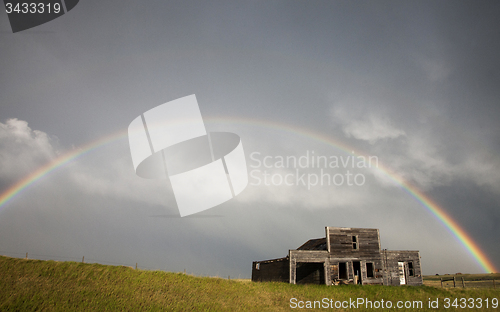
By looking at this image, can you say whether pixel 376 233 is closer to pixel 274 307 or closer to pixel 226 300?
pixel 274 307

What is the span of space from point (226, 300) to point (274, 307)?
132 inches

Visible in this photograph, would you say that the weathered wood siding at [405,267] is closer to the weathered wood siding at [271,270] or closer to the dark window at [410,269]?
the dark window at [410,269]

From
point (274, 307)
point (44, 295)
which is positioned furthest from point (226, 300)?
point (44, 295)

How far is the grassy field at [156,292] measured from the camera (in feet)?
59.4

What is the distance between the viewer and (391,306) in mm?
22688

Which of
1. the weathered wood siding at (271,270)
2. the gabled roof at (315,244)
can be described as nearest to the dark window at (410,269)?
the gabled roof at (315,244)

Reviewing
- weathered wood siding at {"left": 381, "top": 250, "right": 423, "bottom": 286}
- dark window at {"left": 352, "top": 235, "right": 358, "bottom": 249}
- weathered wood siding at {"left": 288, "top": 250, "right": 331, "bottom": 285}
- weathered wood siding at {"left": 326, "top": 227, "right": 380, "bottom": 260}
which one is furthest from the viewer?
dark window at {"left": 352, "top": 235, "right": 358, "bottom": 249}

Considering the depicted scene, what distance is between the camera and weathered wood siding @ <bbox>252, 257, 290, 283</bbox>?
29.8m

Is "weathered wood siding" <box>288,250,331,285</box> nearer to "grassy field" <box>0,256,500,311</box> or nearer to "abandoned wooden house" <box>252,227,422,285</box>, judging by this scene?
"abandoned wooden house" <box>252,227,422,285</box>

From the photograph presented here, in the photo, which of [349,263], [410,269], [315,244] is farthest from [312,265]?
[410,269]

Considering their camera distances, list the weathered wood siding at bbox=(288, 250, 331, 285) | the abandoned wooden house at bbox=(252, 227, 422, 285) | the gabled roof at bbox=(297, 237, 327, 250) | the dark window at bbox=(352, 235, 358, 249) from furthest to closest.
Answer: the gabled roof at bbox=(297, 237, 327, 250), the dark window at bbox=(352, 235, 358, 249), the abandoned wooden house at bbox=(252, 227, 422, 285), the weathered wood siding at bbox=(288, 250, 331, 285)

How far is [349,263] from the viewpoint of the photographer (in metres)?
29.5

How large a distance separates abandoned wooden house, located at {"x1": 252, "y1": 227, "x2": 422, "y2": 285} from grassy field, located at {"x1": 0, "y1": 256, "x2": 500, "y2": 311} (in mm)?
2059

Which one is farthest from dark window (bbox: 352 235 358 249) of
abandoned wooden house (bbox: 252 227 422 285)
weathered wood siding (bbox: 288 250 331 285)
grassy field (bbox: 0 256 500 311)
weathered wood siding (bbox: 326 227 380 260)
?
grassy field (bbox: 0 256 500 311)
